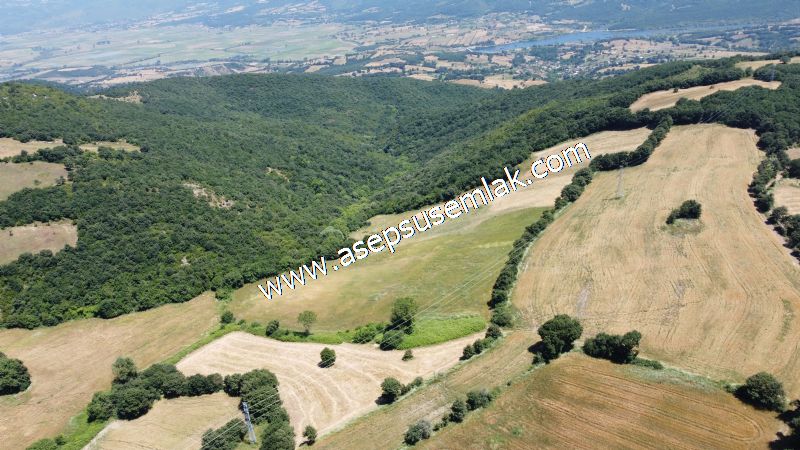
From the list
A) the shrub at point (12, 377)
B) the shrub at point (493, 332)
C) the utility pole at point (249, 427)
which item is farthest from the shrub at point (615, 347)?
Answer: the shrub at point (12, 377)

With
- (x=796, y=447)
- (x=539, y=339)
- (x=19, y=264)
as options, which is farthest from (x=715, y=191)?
(x=19, y=264)

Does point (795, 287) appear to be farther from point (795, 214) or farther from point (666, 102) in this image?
point (666, 102)

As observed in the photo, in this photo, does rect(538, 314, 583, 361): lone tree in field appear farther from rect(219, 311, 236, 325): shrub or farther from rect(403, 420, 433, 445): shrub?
rect(219, 311, 236, 325): shrub

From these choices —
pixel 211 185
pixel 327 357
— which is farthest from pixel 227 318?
pixel 211 185

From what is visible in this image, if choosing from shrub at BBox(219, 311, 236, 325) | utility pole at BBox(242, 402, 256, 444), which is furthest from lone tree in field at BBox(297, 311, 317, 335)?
utility pole at BBox(242, 402, 256, 444)

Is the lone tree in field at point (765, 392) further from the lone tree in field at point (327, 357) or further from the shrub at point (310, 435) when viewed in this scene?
the lone tree in field at point (327, 357)

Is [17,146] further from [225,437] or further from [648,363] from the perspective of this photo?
[648,363]
